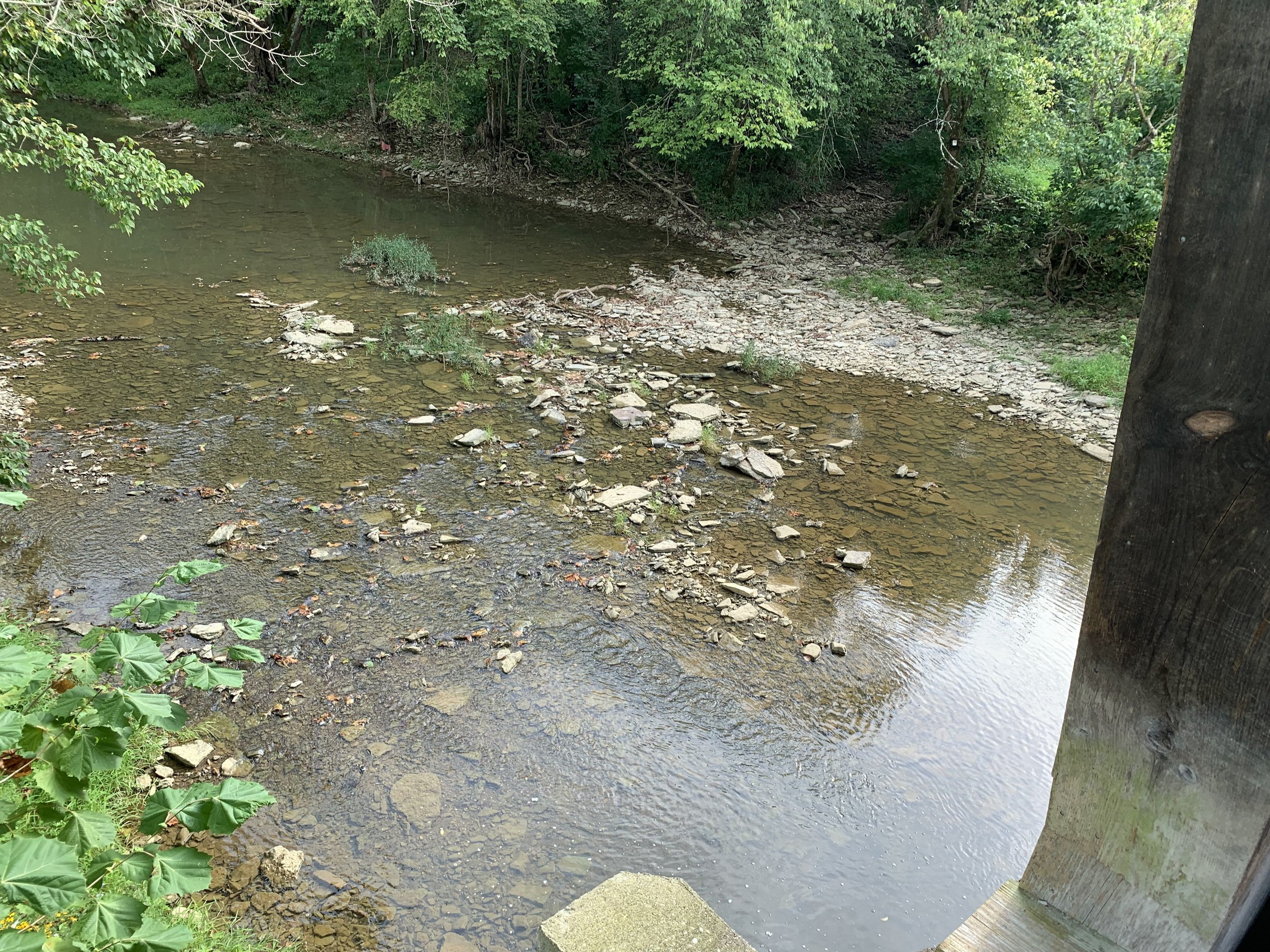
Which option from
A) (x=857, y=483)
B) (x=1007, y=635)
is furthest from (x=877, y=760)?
(x=857, y=483)

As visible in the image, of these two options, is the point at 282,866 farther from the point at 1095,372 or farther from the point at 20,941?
the point at 1095,372

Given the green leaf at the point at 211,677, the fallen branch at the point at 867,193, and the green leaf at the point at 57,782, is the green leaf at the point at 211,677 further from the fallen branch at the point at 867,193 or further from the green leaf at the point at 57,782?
the fallen branch at the point at 867,193

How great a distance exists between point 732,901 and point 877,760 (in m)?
1.14

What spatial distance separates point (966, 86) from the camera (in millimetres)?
11219

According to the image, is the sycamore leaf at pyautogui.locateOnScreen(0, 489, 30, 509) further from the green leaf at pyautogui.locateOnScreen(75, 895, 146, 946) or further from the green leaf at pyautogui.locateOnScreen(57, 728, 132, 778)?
the green leaf at pyautogui.locateOnScreen(75, 895, 146, 946)

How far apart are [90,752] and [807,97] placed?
13.3 m

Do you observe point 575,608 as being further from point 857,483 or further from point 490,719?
point 857,483

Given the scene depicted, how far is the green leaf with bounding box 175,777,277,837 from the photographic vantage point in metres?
1.76

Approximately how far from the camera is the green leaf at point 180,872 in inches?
65.9

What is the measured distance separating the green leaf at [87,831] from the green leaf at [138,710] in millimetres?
197

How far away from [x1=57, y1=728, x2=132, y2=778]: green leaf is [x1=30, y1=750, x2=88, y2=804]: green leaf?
0.01m

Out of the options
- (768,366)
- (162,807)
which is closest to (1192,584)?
(162,807)

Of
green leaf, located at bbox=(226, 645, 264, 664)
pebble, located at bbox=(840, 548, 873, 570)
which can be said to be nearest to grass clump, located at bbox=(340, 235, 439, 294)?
pebble, located at bbox=(840, 548, 873, 570)

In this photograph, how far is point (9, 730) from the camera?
165 centimetres
